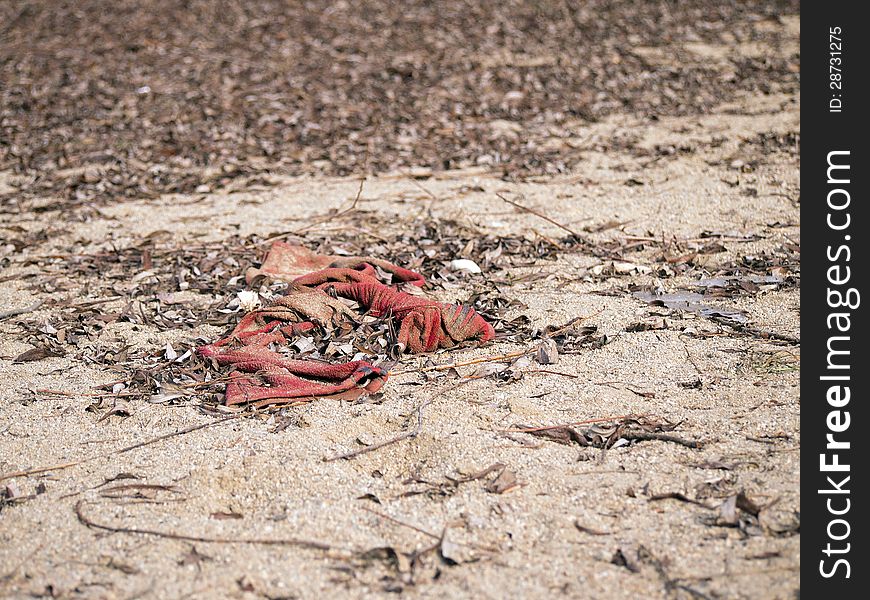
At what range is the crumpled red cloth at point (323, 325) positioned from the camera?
12.3 ft

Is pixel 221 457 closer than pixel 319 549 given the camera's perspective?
No

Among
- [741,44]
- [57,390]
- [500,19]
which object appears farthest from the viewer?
[500,19]

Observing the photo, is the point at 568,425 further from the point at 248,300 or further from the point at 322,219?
the point at 322,219

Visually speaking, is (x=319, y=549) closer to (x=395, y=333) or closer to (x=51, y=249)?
(x=395, y=333)

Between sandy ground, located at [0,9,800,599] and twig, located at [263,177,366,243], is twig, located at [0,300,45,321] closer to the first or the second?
sandy ground, located at [0,9,800,599]

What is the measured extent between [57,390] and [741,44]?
810cm

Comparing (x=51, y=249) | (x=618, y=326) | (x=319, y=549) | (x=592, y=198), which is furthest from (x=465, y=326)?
(x=51, y=249)

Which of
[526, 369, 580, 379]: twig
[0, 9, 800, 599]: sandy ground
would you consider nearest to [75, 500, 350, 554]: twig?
[0, 9, 800, 599]: sandy ground

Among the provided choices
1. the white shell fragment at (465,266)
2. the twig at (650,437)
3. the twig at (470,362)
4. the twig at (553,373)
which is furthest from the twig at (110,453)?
the white shell fragment at (465,266)

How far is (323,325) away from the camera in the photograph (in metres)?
4.23

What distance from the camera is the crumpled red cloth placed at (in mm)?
3738

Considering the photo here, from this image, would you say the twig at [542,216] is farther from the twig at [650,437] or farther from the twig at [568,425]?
the twig at [650,437]

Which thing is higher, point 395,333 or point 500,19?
point 500,19

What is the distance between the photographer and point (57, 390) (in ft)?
12.7
